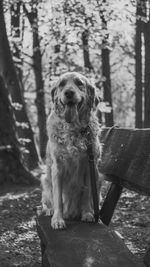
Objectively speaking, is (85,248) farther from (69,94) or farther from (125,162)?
(69,94)

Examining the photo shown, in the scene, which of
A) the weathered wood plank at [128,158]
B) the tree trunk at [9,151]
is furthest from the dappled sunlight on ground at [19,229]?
the weathered wood plank at [128,158]

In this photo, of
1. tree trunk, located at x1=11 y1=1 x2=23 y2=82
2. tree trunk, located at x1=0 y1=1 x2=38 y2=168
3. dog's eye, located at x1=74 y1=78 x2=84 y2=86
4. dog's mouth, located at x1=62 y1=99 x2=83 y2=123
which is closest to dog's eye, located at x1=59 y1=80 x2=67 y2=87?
dog's eye, located at x1=74 y1=78 x2=84 y2=86

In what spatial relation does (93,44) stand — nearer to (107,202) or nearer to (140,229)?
(140,229)

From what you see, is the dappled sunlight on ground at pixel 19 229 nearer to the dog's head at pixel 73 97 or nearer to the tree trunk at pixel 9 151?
the tree trunk at pixel 9 151

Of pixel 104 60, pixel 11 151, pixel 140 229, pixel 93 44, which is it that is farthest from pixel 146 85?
pixel 140 229

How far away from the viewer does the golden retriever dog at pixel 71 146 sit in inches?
162

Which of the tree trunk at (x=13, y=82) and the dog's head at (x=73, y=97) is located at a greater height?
the dog's head at (x=73, y=97)

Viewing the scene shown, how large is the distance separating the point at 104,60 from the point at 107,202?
12.9 m

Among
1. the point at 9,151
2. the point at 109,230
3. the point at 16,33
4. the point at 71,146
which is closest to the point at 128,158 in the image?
the point at 71,146

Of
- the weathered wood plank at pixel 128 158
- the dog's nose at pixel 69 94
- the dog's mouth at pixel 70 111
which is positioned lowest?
the weathered wood plank at pixel 128 158

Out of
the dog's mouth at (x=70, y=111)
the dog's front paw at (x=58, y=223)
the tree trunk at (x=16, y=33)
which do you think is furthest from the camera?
the tree trunk at (x=16, y=33)

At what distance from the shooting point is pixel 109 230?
370cm

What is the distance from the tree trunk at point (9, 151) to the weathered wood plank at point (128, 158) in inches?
166

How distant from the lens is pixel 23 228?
6.34 m
